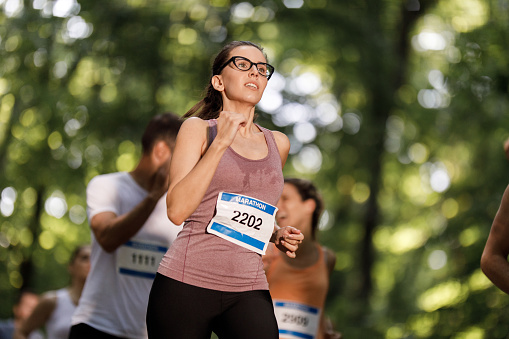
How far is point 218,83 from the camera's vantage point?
9.90ft

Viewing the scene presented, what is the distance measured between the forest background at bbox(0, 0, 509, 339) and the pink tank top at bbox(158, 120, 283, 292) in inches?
198

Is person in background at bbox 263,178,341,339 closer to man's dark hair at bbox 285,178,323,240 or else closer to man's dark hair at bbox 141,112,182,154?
man's dark hair at bbox 285,178,323,240

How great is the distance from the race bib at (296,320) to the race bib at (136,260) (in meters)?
1.14

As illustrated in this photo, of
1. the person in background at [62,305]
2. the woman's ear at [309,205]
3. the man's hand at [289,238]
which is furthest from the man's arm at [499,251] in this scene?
the person in background at [62,305]

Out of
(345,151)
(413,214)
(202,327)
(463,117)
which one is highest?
(202,327)

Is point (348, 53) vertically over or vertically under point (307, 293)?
under

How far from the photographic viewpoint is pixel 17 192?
11.2 meters

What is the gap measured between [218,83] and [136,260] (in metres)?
1.38

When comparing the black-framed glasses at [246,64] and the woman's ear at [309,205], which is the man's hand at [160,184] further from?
the woman's ear at [309,205]

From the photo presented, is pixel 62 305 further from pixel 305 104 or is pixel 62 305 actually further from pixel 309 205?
pixel 305 104

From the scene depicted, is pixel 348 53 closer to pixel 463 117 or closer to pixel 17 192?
pixel 463 117

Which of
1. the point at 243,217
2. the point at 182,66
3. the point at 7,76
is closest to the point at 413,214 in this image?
the point at 182,66

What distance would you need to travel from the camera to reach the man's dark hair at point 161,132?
13.9 ft

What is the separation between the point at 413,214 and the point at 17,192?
10.1 meters
